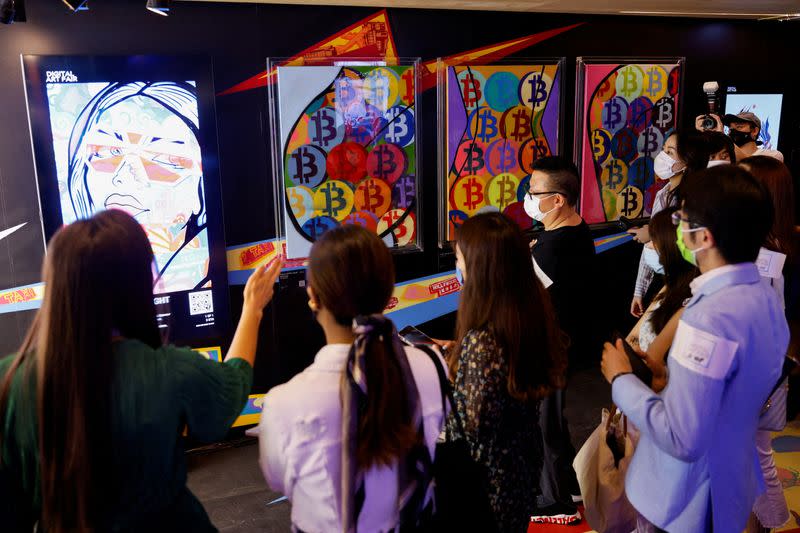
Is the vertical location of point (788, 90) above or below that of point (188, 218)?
above

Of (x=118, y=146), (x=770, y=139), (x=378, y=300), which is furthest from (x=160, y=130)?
(x=770, y=139)

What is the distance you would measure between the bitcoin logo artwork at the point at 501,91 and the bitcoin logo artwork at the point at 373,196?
825 mm

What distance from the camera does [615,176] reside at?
168 inches

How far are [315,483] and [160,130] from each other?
7.39 feet

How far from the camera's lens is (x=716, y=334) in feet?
4.88

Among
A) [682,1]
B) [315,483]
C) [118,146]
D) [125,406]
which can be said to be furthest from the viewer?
[682,1]

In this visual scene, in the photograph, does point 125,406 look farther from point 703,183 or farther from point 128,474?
point 703,183

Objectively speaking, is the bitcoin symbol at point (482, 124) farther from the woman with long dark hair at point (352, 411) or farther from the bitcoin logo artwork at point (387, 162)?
the woman with long dark hair at point (352, 411)

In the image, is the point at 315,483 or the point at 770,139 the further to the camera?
the point at 770,139

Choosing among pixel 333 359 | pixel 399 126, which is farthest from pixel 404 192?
pixel 333 359

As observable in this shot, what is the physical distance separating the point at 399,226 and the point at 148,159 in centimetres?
138

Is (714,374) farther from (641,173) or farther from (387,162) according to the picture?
(641,173)

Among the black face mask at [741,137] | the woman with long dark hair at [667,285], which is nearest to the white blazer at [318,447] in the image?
the woman with long dark hair at [667,285]

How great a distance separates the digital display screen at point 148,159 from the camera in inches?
115
